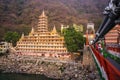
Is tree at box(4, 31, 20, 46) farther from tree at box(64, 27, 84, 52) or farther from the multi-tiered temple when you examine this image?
tree at box(64, 27, 84, 52)

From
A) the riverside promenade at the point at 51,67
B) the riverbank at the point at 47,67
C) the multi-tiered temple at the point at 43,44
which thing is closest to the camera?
the riverside promenade at the point at 51,67

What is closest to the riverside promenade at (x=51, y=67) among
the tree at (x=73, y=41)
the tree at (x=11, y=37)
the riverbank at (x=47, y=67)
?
the riverbank at (x=47, y=67)

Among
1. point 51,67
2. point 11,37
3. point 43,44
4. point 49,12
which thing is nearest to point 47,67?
point 51,67

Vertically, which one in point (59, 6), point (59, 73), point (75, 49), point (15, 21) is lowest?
point (59, 73)

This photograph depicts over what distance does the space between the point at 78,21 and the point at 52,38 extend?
69621 mm

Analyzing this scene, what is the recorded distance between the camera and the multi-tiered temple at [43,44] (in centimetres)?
4741

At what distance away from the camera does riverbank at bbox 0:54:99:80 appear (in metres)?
34.5

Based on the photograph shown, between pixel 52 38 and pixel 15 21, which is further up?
pixel 15 21

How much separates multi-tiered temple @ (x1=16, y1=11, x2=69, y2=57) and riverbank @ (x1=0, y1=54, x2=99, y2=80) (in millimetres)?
3518

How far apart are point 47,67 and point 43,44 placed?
31.0 feet

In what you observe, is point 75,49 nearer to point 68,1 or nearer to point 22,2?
point 22,2

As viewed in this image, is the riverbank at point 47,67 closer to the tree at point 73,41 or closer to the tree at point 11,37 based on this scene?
the tree at point 73,41

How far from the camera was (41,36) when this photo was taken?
168ft

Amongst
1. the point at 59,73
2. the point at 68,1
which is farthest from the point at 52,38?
the point at 68,1
